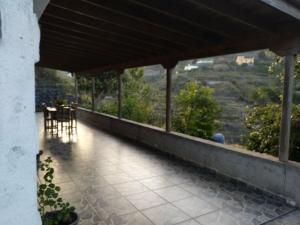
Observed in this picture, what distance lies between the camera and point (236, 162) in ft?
13.8

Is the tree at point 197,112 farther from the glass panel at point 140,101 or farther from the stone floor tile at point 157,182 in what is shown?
the stone floor tile at point 157,182

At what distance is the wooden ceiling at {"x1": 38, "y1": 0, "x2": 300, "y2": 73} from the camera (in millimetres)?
2902

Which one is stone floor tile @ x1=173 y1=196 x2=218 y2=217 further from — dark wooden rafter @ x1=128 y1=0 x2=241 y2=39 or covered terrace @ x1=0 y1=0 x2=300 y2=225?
dark wooden rafter @ x1=128 y1=0 x2=241 y2=39

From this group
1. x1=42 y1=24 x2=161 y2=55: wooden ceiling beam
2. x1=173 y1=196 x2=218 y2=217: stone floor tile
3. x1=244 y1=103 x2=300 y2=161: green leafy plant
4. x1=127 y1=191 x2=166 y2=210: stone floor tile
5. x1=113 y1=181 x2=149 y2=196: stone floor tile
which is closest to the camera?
x1=173 y1=196 x2=218 y2=217: stone floor tile

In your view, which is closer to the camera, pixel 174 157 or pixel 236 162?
pixel 236 162

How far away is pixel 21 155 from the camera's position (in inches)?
39.1

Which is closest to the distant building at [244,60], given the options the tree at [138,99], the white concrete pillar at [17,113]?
the tree at [138,99]

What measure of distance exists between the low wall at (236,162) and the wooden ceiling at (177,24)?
1726 millimetres

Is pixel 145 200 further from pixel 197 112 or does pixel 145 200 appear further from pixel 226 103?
pixel 226 103

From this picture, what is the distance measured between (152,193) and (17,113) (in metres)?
3.06

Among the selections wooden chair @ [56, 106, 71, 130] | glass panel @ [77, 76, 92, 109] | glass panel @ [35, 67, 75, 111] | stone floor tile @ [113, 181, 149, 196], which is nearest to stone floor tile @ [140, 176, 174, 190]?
stone floor tile @ [113, 181, 149, 196]

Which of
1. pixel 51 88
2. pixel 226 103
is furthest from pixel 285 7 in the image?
pixel 51 88

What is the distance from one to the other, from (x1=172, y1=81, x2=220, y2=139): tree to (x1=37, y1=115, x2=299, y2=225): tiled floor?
5.40 ft

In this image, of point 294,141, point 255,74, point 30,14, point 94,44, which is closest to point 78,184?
point 94,44
